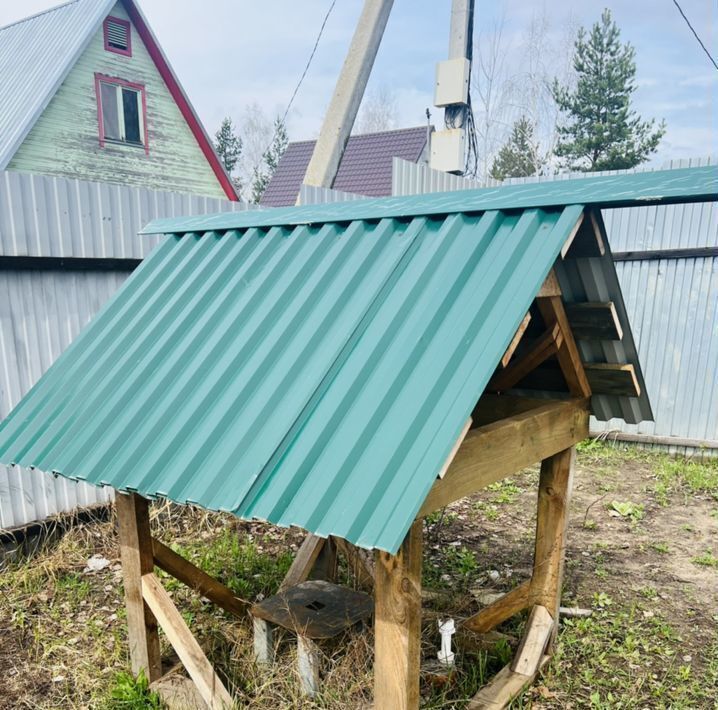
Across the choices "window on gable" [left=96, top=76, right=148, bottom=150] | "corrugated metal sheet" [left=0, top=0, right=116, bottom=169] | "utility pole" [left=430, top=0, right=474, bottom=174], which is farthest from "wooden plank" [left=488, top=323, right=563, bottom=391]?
"window on gable" [left=96, top=76, right=148, bottom=150]

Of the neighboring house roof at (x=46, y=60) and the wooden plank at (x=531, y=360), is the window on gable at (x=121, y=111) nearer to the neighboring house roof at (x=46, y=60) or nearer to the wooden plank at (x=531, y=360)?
the neighboring house roof at (x=46, y=60)

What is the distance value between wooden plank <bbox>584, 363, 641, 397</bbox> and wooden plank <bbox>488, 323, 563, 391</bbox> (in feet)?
0.93

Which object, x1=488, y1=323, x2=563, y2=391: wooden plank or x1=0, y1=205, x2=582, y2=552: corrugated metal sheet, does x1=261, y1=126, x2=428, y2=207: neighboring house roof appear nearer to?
x1=488, y1=323, x2=563, y2=391: wooden plank

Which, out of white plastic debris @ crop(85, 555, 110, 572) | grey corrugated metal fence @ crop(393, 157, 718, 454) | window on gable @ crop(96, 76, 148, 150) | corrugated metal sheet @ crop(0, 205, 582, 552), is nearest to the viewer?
corrugated metal sheet @ crop(0, 205, 582, 552)

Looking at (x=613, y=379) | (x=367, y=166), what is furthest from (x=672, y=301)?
(x=367, y=166)

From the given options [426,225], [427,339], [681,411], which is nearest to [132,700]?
[427,339]

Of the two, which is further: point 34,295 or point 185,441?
point 34,295

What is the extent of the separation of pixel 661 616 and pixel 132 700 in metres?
3.76

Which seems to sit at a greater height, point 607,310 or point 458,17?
point 458,17

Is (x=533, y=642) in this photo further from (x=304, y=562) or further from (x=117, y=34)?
(x=117, y=34)

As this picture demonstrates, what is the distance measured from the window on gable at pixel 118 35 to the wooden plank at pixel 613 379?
14.2m

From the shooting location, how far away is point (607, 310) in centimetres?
296

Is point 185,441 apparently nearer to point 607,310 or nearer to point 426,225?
point 426,225

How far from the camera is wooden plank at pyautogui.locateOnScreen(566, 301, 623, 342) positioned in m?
2.96
